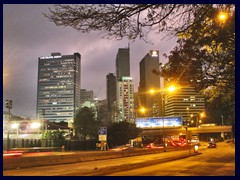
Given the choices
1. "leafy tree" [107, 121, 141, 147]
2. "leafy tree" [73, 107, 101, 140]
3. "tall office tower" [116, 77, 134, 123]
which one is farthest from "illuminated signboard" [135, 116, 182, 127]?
"tall office tower" [116, 77, 134, 123]

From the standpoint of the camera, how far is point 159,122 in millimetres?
88625

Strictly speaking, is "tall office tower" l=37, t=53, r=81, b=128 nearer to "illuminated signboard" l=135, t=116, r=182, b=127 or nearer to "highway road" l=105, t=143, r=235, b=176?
"illuminated signboard" l=135, t=116, r=182, b=127

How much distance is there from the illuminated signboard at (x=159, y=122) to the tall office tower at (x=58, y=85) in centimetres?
5366

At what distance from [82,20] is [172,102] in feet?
258

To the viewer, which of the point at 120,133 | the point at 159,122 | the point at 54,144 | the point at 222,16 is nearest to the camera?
the point at 222,16

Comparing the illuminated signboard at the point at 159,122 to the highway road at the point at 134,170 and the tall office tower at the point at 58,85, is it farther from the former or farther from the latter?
the highway road at the point at 134,170

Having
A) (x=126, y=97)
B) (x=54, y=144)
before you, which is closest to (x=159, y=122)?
(x=54, y=144)

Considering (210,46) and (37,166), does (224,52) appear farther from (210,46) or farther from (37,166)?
(37,166)

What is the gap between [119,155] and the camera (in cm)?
3950

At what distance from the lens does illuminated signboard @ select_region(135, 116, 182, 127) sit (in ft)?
277

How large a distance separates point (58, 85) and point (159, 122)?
81.3m

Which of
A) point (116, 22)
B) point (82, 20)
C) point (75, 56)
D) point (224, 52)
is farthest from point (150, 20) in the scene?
point (75, 56)

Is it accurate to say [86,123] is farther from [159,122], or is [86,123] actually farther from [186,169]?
[186,169]
